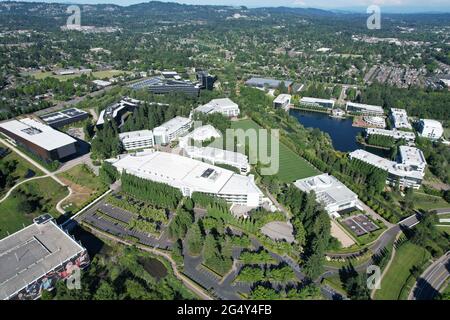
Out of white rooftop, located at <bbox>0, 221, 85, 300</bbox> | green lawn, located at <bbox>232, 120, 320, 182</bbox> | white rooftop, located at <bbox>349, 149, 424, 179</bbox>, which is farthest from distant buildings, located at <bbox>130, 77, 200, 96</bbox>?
white rooftop, located at <bbox>0, 221, 85, 300</bbox>

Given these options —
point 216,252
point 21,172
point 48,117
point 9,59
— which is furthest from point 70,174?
point 9,59

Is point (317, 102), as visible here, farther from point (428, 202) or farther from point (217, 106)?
point (428, 202)

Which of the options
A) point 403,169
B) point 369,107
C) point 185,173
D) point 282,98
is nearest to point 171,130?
point 185,173

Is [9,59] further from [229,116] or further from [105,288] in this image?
[105,288]

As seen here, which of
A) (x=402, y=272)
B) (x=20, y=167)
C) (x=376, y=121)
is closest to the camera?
(x=402, y=272)

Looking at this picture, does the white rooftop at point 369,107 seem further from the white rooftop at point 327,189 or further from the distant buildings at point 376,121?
the white rooftop at point 327,189
